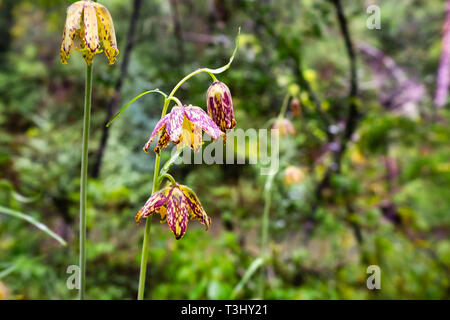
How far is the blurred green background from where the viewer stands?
1.01 m

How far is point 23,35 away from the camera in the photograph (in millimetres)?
2551

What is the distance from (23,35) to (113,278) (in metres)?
2.47

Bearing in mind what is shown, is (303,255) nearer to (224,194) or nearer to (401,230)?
(224,194)

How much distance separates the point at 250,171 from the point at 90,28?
1.35m

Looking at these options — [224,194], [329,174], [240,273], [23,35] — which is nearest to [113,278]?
→ [240,273]

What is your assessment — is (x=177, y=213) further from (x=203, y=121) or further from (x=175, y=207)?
(x=203, y=121)

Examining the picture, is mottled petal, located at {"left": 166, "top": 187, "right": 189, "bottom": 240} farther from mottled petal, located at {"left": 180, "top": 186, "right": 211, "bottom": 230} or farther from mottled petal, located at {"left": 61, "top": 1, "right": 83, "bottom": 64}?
mottled petal, located at {"left": 61, "top": 1, "right": 83, "bottom": 64}

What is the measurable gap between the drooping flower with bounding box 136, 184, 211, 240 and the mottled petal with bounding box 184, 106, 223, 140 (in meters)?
0.08

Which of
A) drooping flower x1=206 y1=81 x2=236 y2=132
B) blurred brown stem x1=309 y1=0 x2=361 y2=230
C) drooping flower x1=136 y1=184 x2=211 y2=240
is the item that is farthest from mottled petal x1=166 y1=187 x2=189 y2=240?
blurred brown stem x1=309 y1=0 x2=361 y2=230

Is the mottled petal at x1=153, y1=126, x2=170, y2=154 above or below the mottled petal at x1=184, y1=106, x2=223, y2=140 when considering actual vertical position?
below

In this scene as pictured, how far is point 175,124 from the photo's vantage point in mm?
347

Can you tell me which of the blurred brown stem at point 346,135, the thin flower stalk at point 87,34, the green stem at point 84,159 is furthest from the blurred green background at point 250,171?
the thin flower stalk at point 87,34

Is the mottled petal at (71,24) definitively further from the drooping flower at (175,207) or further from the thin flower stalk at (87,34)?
the drooping flower at (175,207)

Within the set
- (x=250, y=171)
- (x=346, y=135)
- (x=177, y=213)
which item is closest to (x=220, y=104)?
(x=177, y=213)
